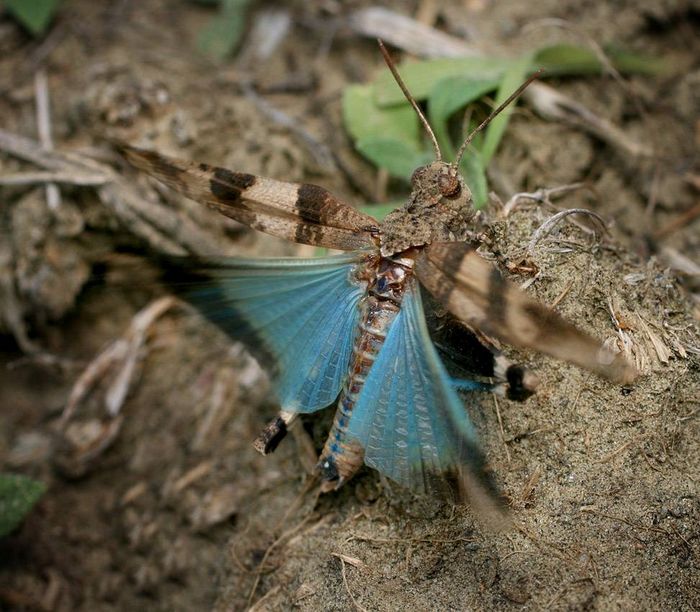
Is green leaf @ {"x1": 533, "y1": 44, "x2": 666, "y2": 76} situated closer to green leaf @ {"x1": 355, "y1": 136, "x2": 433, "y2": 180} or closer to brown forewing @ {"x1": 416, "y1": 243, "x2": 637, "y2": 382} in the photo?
green leaf @ {"x1": 355, "y1": 136, "x2": 433, "y2": 180}

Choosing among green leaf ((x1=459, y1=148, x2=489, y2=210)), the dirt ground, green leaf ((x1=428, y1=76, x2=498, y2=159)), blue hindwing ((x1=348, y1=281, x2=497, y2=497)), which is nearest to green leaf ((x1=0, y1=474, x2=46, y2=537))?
the dirt ground

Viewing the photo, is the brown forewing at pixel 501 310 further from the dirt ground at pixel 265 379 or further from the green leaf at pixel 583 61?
the green leaf at pixel 583 61

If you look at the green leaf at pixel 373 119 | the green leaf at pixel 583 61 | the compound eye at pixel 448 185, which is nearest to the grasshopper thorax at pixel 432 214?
the compound eye at pixel 448 185

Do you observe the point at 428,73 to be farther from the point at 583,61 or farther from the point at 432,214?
the point at 432,214

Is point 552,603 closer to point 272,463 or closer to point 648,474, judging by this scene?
point 648,474

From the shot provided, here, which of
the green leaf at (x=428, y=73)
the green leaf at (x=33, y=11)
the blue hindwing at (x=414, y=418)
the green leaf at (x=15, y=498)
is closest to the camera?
the blue hindwing at (x=414, y=418)

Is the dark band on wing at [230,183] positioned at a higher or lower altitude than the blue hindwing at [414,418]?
higher

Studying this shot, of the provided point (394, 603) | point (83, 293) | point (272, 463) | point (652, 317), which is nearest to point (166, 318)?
point (83, 293)
